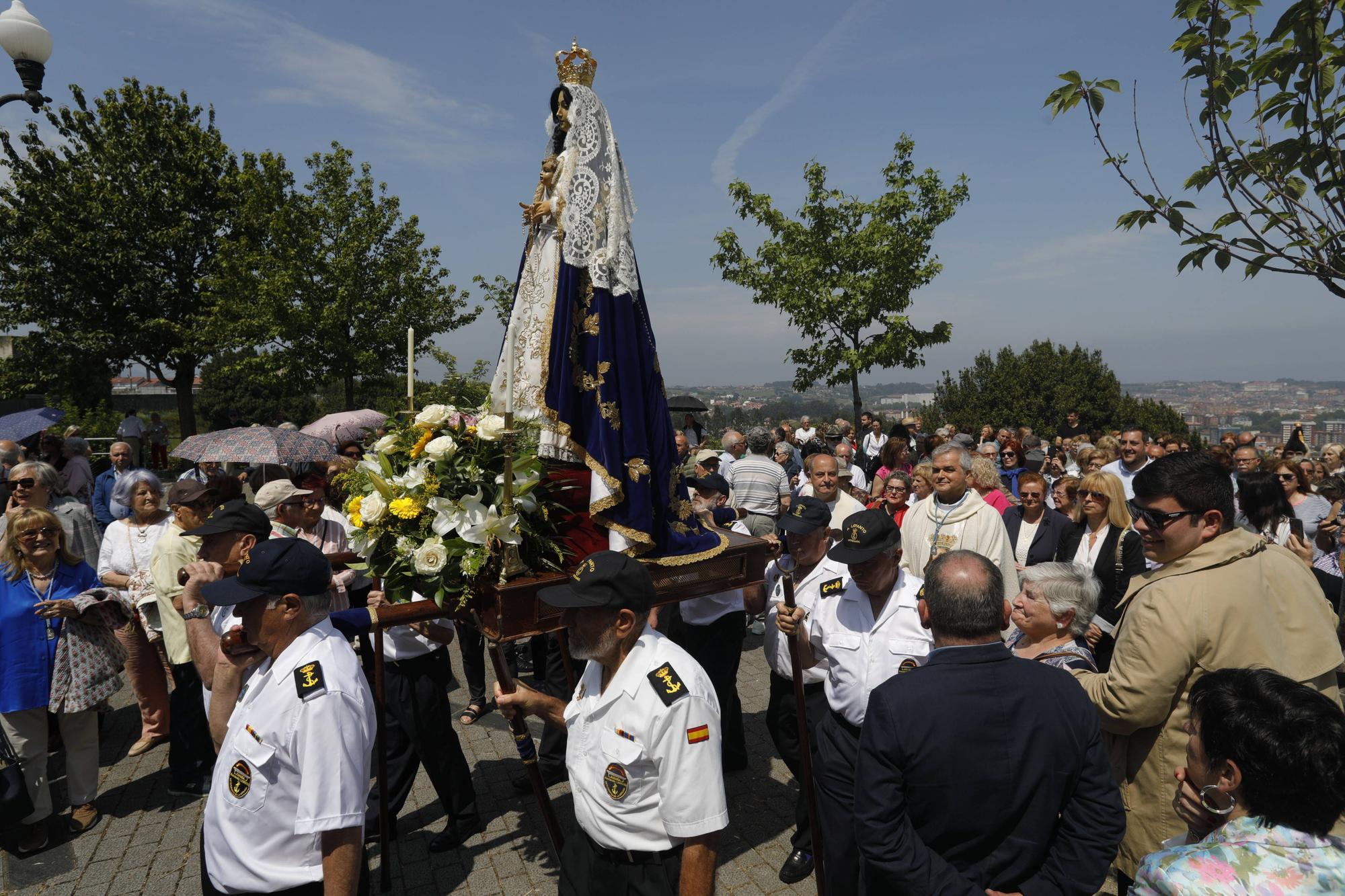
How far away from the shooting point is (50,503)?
6535 millimetres

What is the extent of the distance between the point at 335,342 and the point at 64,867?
17.3m

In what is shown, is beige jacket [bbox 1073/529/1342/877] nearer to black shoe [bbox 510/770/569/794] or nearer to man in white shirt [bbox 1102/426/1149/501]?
black shoe [bbox 510/770/569/794]

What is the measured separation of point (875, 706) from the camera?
8.08 feet

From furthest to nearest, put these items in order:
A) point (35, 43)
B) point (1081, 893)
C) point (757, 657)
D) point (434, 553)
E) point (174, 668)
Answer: point (757, 657) < point (35, 43) < point (174, 668) < point (434, 553) < point (1081, 893)

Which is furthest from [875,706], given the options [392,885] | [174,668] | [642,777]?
[174,668]

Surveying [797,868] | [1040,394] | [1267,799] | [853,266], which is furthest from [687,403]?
[1040,394]

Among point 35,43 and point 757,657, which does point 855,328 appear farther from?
point 35,43

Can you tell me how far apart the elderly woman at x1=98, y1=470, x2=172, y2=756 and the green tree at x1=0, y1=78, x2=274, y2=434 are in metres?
20.5

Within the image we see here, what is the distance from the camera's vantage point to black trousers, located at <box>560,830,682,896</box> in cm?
262

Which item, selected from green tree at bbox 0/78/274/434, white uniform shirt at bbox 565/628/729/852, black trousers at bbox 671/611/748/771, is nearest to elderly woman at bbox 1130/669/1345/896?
white uniform shirt at bbox 565/628/729/852

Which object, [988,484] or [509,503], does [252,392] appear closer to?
[988,484]

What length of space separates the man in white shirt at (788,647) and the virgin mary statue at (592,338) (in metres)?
0.71

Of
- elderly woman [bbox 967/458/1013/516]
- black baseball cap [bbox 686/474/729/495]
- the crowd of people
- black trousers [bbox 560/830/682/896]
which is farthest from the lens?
elderly woman [bbox 967/458/1013/516]

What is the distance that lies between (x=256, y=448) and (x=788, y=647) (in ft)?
25.0
